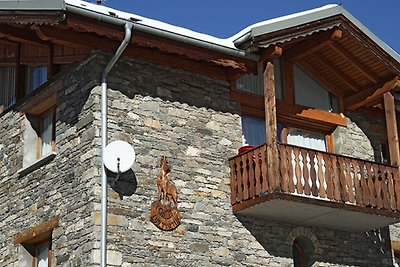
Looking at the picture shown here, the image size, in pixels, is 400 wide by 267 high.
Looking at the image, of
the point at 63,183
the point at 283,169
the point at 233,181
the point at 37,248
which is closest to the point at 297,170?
the point at 283,169

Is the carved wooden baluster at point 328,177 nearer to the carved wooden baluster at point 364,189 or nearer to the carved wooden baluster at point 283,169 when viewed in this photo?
the carved wooden baluster at point 364,189

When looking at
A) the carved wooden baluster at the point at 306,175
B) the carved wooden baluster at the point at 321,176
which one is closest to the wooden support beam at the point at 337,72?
the carved wooden baluster at the point at 321,176

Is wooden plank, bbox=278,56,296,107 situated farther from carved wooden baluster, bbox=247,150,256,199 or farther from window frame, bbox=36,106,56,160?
window frame, bbox=36,106,56,160

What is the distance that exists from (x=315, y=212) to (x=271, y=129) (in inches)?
64.2

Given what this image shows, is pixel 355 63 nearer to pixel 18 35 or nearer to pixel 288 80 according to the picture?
pixel 288 80

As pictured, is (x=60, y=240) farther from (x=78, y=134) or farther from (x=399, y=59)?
(x=399, y=59)

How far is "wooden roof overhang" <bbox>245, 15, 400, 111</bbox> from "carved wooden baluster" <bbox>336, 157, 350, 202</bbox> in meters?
2.13

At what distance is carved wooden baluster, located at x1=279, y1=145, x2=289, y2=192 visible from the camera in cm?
1326

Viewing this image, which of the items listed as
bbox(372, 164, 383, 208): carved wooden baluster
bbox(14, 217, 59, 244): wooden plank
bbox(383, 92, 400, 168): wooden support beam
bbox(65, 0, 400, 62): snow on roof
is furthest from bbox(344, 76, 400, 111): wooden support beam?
bbox(14, 217, 59, 244): wooden plank

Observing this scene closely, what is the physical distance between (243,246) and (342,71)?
13.9 feet

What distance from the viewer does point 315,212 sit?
46.0 ft

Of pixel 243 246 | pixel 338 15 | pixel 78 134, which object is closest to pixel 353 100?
pixel 338 15

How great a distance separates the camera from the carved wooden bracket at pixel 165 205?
13.0m

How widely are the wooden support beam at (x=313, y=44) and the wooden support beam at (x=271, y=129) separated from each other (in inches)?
48.7
